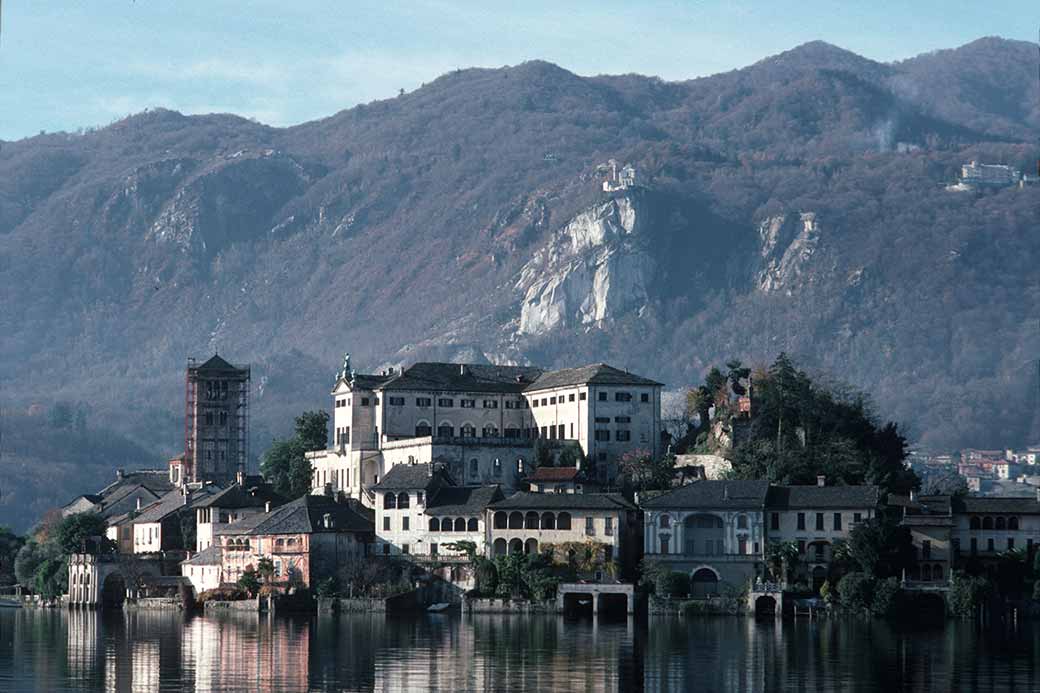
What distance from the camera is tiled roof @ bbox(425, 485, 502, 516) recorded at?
158 m

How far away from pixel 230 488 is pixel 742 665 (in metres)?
71.3

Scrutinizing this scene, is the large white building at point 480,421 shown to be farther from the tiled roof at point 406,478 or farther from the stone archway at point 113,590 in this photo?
the stone archway at point 113,590

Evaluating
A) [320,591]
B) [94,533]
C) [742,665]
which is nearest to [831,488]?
[320,591]

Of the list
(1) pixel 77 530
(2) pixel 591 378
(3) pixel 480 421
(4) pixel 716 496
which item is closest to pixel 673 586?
(4) pixel 716 496

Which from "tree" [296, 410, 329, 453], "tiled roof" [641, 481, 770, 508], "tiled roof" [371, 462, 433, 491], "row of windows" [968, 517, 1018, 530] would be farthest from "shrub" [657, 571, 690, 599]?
"tree" [296, 410, 329, 453]

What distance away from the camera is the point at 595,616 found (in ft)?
476

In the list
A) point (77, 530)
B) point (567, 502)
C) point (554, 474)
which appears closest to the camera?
point (567, 502)

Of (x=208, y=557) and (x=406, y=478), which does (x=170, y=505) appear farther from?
(x=406, y=478)

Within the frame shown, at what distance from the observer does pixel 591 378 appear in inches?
6865

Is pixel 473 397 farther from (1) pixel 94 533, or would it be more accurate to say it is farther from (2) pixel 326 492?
(1) pixel 94 533

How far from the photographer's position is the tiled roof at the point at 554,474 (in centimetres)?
16375

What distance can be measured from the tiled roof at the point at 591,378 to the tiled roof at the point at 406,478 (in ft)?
53.6

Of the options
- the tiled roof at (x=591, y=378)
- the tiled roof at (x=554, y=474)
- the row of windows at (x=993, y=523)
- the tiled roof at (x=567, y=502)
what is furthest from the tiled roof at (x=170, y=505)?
the row of windows at (x=993, y=523)

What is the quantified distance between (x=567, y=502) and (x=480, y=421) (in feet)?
86.8
